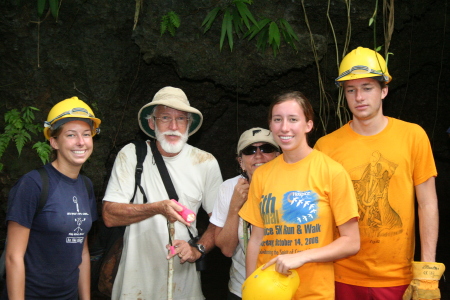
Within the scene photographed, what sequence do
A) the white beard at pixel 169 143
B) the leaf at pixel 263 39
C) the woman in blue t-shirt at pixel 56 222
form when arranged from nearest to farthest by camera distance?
the woman in blue t-shirt at pixel 56 222
the white beard at pixel 169 143
the leaf at pixel 263 39

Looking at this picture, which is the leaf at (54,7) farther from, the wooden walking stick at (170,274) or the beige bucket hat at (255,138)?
the wooden walking stick at (170,274)

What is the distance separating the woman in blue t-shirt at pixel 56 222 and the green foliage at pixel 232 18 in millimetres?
1860

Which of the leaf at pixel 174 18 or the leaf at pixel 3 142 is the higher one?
the leaf at pixel 174 18

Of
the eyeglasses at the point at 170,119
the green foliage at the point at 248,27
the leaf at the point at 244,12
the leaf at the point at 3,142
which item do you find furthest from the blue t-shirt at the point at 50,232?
the leaf at the point at 244,12

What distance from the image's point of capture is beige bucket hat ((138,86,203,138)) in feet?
12.6

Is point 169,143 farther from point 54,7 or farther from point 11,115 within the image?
point 54,7

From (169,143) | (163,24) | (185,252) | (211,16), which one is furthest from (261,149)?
(163,24)

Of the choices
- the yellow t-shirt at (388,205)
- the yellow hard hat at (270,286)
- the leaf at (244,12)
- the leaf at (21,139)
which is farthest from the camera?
the leaf at (244,12)

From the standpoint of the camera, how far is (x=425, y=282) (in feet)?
9.34

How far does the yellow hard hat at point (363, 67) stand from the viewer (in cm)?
313

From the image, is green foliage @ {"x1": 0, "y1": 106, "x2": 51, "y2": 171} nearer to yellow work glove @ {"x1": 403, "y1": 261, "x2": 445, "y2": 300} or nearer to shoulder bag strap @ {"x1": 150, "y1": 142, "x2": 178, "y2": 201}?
shoulder bag strap @ {"x1": 150, "y1": 142, "x2": 178, "y2": 201}

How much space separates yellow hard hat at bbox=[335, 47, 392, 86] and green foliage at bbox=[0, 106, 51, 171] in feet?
9.27

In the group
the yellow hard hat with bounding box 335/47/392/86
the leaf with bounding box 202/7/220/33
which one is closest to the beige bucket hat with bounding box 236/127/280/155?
the yellow hard hat with bounding box 335/47/392/86

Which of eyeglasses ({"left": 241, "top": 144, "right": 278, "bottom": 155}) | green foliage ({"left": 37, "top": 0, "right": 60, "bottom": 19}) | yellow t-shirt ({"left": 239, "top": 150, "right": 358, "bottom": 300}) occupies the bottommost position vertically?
yellow t-shirt ({"left": 239, "top": 150, "right": 358, "bottom": 300})
